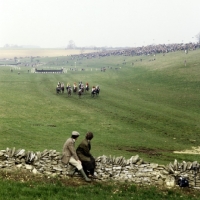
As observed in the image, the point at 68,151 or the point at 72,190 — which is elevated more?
the point at 68,151

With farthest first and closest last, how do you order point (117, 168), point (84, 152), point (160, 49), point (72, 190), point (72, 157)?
point (160, 49) → point (117, 168) → point (84, 152) → point (72, 157) → point (72, 190)

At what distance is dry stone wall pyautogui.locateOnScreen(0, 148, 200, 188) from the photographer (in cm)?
1440

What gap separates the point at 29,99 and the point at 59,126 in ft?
60.9

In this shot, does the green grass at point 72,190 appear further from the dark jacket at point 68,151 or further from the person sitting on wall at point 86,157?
the dark jacket at point 68,151

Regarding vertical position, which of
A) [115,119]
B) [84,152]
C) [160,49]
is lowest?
[115,119]

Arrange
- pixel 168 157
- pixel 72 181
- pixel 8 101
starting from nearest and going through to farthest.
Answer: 1. pixel 72 181
2. pixel 168 157
3. pixel 8 101

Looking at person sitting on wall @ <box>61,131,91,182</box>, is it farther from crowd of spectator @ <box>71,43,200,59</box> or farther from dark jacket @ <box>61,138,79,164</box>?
crowd of spectator @ <box>71,43,200,59</box>

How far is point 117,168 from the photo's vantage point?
15062mm

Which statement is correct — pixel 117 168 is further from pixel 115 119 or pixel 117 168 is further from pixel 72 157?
pixel 115 119

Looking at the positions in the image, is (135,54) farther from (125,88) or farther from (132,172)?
(132,172)

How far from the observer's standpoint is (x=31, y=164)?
15008 mm

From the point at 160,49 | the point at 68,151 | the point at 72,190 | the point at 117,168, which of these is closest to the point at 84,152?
the point at 68,151

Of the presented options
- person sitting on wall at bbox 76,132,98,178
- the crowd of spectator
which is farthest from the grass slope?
the crowd of spectator

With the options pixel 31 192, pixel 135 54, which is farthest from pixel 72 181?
pixel 135 54
